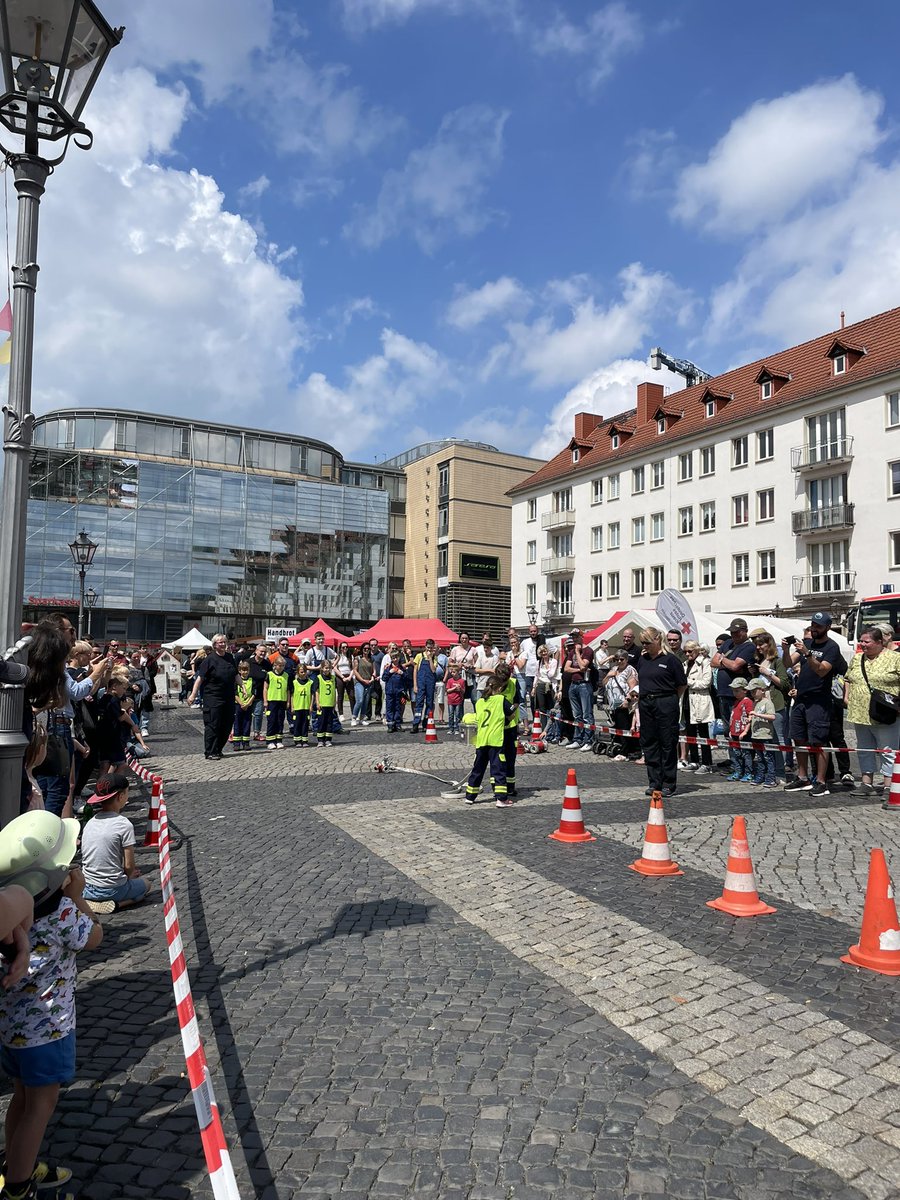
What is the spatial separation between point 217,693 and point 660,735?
292 inches

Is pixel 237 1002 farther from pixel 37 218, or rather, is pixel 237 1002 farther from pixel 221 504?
pixel 221 504

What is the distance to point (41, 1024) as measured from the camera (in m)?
2.77

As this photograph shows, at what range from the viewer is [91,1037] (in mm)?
4051

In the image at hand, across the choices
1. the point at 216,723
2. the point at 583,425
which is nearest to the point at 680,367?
the point at 583,425

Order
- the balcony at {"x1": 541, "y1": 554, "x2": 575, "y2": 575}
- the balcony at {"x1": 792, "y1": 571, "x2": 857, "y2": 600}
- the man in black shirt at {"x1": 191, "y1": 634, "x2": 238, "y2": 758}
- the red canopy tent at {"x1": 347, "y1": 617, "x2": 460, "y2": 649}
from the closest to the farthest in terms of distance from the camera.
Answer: the man in black shirt at {"x1": 191, "y1": 634, "x2": 238, "y2": 758} → the red canopy tent at {"x1": 347, "y1": 617, "x2": 460, "y2": 649} → the balcony at {"x1": 792, "y1": 571, "x2": 857, "y2": 600} → the balcony at {"x1": 541, "y1": 554, "x2": 575, "y2": 575}

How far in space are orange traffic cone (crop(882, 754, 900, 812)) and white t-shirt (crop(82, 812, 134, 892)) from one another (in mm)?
7592

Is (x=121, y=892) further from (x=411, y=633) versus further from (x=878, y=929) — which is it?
(x=411, y=633)

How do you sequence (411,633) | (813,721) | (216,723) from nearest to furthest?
(813,721) → (216,723) → (411,633)

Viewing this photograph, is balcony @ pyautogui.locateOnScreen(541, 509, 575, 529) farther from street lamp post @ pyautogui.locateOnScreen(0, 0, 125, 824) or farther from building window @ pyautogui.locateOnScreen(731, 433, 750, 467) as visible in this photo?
street lamp post @ pyautogui.locateOnScreen(0, 0, 125, 824)

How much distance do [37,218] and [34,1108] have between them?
3.88 metres

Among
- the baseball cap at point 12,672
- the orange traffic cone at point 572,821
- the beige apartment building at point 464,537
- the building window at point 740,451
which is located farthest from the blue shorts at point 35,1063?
the beige apartment building at point 464,537

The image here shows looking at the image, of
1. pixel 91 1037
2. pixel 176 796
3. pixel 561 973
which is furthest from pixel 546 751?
pixel 91 1037

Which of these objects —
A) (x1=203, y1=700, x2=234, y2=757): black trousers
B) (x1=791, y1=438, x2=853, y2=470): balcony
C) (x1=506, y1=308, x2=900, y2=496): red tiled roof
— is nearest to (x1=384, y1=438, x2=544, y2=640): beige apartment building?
(x1=506, y1=308, x2=900, y2=496): red tiled roof

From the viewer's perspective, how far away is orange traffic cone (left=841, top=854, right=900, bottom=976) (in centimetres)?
485
